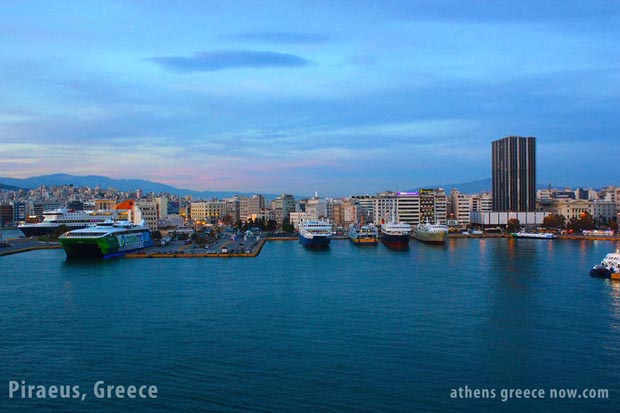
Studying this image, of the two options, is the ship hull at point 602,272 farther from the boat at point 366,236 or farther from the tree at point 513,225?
the tree at point 513,225

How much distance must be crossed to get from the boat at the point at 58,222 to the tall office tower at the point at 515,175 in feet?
122

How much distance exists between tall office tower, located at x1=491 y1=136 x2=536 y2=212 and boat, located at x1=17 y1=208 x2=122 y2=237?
3719cm

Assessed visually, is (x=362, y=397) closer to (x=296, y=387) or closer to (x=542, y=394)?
(x=296, y=387)

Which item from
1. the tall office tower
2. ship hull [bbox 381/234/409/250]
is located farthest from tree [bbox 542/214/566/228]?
ship hull [bbox 381/234/409/250]

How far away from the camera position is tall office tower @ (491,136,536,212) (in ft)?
180

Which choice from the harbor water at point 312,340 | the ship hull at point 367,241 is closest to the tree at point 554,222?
the ship hull at point 367,241

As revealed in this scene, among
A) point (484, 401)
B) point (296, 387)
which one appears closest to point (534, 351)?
point (484, 401)

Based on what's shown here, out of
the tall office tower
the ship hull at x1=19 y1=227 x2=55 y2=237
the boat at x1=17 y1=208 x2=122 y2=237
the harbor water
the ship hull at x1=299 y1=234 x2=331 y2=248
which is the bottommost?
the harbor water

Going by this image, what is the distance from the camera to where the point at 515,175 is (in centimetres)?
5547

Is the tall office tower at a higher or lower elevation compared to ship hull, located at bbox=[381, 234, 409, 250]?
higher

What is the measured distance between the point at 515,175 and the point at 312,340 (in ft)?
168

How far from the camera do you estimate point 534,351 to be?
26.7ft

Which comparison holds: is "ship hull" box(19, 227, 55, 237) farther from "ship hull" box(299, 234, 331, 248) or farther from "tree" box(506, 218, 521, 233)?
"tree" box(506, 218, 521, 233)

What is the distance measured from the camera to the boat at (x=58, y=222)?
117ft
